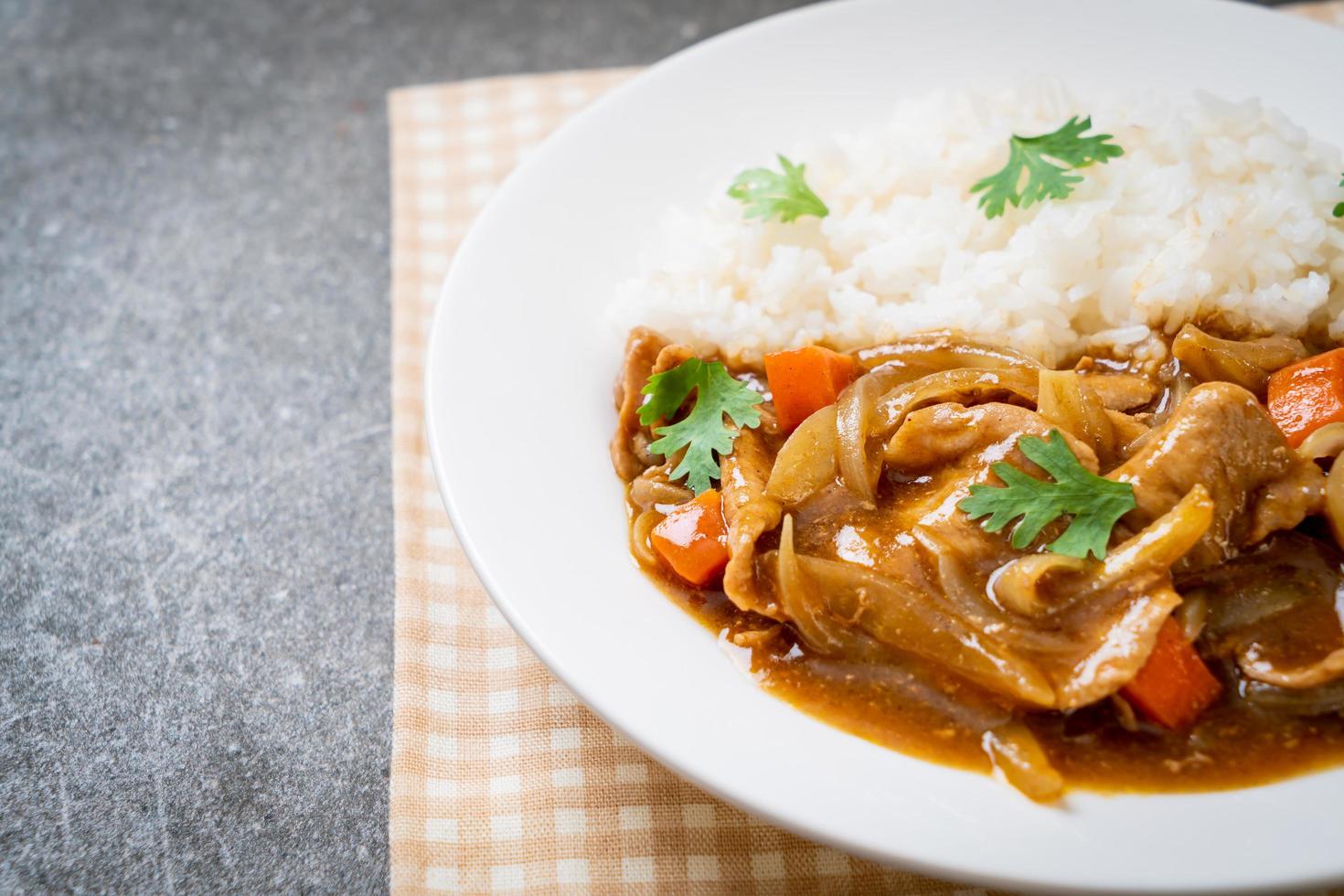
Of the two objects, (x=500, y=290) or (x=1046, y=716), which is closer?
(x=1046, y=716)

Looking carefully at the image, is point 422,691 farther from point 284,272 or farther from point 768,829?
point 284,272

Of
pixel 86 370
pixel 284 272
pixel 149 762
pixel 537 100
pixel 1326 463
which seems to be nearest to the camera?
pixel 1326 463

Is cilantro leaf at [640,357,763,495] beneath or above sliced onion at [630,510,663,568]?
above

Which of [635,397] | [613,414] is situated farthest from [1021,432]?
[613,414]

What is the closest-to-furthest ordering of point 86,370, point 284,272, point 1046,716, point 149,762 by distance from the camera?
point 1046,716, point 149,762, point 86,370, point 284,272

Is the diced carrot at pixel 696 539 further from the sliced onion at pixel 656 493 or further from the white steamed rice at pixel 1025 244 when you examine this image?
the white steamed rice at pixel 1025 244

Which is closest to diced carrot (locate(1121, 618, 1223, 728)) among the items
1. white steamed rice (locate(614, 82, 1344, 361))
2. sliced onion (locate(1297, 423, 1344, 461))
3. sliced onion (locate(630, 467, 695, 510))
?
sliced onion (locate(1297, 423, 1344, 461))

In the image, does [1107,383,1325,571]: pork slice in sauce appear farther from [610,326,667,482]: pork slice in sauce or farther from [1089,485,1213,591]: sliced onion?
[610,326,667,482]: pork slice in sauce

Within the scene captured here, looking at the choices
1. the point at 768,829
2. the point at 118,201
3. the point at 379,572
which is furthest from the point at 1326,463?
the point at 118,201
